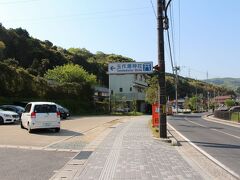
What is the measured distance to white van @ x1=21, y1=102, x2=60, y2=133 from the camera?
22500 millimetres

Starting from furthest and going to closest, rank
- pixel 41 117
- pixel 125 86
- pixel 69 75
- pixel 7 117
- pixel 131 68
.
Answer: pixel 125 86
pixel 131 68
pixel 69 75
pixel 7 117
pixel 41 117

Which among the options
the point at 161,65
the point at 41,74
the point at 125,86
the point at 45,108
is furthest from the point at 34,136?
the point at 125,86

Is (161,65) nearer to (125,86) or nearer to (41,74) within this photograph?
(41,74)

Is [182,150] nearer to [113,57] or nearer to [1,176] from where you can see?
[1,176]

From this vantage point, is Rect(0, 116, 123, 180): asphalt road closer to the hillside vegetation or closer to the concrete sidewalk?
the concrete sidewalk

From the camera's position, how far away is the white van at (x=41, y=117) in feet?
73.8

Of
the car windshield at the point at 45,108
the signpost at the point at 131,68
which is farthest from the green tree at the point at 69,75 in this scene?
the car windshield at the point at 45,108

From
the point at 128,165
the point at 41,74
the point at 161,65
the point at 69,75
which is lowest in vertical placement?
the point at 128,165

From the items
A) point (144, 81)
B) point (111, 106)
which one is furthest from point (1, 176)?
point (144, 81)

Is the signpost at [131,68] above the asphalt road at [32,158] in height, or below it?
above

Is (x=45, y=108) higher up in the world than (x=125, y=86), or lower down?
lower down

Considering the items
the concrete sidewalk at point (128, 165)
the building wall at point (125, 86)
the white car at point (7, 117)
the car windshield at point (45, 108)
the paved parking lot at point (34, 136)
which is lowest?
the concrete sidewalk at point (128, 165)

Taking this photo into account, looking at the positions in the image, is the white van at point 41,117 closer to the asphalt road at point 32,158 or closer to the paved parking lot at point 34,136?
the paved parking lot at point 34,136

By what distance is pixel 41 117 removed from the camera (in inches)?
896
